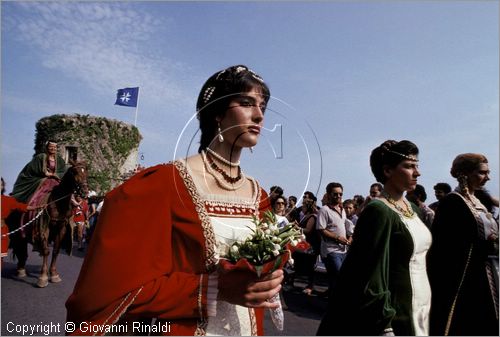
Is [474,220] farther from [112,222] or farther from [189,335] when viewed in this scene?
[112,222]

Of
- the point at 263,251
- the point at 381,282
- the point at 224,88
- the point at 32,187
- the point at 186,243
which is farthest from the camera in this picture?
the point at 32,187

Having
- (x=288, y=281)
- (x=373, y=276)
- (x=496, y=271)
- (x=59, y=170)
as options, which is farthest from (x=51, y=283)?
(x=496, y=271)

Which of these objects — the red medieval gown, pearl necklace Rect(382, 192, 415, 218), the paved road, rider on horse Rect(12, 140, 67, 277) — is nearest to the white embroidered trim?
the red medieval gown

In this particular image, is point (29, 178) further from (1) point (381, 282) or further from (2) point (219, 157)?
(1) point (381, 282)

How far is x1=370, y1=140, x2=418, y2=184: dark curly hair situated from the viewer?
2.67 m

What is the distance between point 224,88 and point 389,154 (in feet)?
5.34

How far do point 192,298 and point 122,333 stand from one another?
0.94 ft

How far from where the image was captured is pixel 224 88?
5.19ft

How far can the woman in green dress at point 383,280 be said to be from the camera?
7.34 ft

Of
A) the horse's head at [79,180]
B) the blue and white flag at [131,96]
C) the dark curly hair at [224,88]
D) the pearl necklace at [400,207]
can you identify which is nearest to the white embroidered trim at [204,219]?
the dark curly hair at [224,88]

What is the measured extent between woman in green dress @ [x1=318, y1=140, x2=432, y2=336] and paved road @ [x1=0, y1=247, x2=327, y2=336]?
2.41 metres

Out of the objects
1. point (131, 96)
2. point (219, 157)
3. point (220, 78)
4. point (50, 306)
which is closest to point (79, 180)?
point (50, 306)

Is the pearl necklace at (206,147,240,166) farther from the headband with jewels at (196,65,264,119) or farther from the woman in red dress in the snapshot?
the headband with jewels at (196,65,264,119)

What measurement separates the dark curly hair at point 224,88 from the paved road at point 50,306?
2.58 metres
